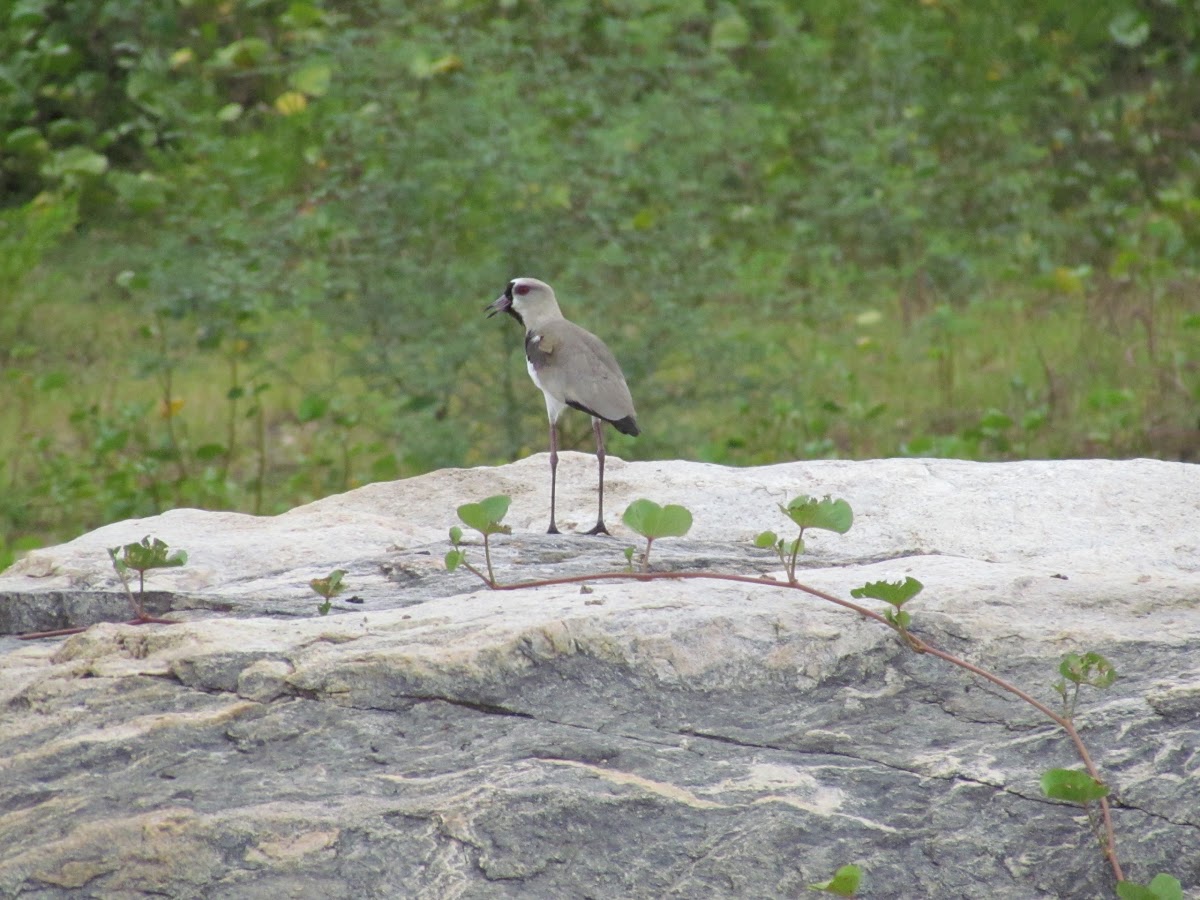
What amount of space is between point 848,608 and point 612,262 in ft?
14.2

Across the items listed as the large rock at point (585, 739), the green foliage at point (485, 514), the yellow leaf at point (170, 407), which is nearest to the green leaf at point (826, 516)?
the large rock at point (585, 739)

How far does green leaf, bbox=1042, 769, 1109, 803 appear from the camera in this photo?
2086 mm

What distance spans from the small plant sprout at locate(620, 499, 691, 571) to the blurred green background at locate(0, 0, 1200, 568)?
12.3 ft

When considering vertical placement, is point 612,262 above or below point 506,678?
above

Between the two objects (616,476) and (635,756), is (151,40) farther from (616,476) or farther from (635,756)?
(635,756)

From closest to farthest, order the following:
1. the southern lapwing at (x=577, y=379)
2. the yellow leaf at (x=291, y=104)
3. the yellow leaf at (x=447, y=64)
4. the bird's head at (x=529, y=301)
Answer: the southern lapwing at (x=577, y=379) → the bird's head at (x=529, y=301) → the yellow leaf at (x=447, y=64) → the yellow leaf at (x=291, y=104)

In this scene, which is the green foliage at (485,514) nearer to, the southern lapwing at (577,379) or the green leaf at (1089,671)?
the southern lapwing at (577,379)

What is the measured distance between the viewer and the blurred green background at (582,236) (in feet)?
22.7

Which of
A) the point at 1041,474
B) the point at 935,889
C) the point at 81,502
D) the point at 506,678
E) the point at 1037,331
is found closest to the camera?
the point at 935,889

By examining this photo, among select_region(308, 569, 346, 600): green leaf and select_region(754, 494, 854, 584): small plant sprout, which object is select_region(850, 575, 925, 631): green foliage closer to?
select_region(754, 494, 854, 584): small plant sprout

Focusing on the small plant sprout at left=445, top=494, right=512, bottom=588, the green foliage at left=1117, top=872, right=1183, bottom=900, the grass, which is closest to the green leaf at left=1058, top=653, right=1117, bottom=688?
the green foliage at left=1117, top=872, right=1183, bottom=900

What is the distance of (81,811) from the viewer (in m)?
2.19

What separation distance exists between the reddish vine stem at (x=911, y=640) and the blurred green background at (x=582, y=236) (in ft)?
12.3

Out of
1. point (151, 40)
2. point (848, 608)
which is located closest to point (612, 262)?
point (848, 608)
